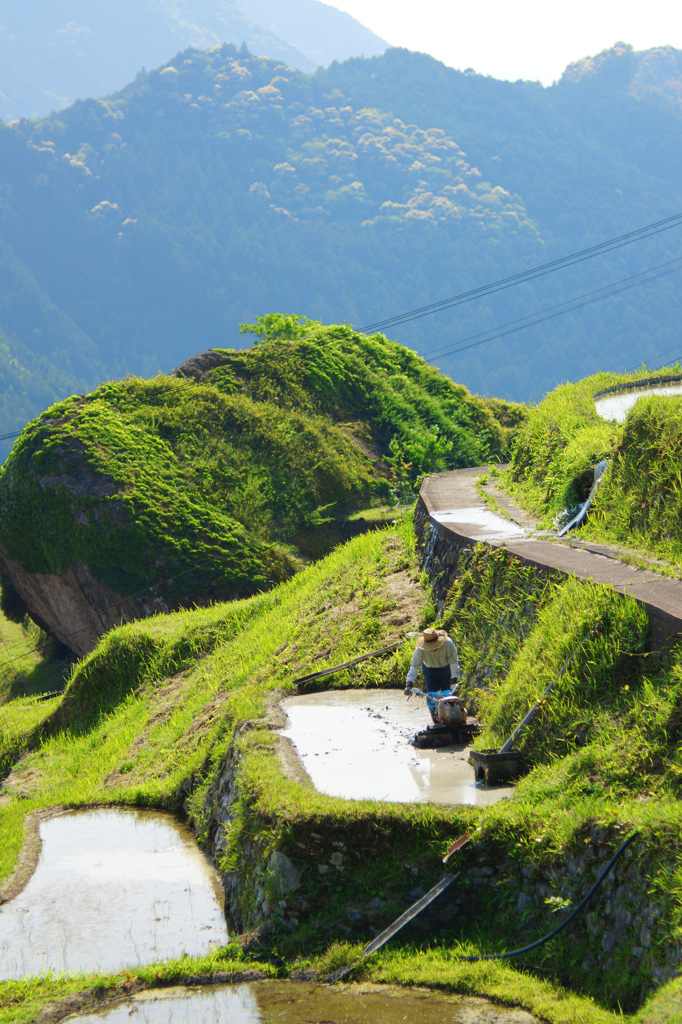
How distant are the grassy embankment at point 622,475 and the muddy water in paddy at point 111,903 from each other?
4.95m

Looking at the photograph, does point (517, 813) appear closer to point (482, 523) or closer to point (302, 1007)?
point (302, 1007)

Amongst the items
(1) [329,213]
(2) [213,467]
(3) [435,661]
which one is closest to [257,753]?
(3) [435,661]

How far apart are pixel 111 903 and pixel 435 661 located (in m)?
3.38

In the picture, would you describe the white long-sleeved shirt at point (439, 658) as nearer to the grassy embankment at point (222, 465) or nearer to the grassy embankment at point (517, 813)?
the grassy embankment at point (517, 813)

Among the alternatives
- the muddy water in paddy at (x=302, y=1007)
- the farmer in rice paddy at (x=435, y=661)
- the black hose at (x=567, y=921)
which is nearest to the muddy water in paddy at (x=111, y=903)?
the muddy water in paddy at (x=302, y=1007)

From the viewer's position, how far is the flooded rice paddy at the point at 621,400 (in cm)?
1266

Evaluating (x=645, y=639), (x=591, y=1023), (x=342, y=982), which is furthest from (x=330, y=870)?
(x=645, y=639)

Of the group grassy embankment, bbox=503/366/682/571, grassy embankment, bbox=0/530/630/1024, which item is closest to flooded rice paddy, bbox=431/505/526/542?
grassy embankment, bbox=503/366/682/571

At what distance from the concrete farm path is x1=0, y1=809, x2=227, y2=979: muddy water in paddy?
3.94m

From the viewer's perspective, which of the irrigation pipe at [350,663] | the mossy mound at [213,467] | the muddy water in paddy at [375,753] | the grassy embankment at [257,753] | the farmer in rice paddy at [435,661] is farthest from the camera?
the mossy mound at [213,467]

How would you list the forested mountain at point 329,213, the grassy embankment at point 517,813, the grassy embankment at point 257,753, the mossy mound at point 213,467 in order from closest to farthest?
the grassy embankment at point 517,813
the grassy embankment at point 257,753
the mossy mound at point 213,467
the forested mountain at point 329,213

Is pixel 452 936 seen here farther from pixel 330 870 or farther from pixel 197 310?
pixel 197 310

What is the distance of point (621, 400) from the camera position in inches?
577

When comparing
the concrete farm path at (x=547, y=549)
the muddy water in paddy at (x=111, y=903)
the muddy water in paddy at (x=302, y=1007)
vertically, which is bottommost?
the muddy water in paddy at (x=111, y=903)
